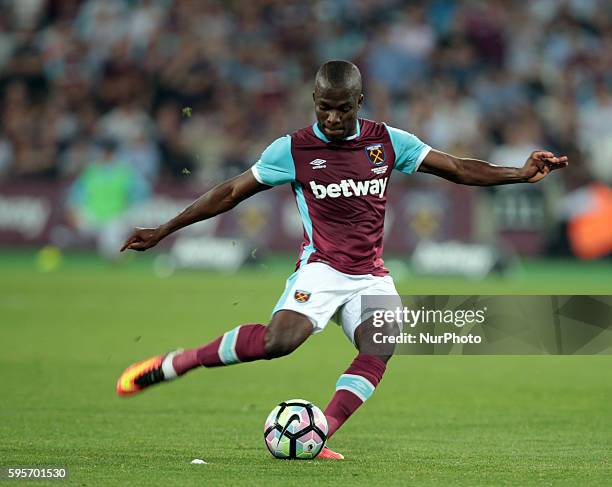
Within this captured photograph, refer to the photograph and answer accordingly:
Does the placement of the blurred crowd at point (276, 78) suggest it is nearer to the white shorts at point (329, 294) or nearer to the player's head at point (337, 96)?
the white shorts at point (329, 294)

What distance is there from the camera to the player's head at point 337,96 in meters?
7.44

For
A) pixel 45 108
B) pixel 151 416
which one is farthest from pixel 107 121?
pixel 151 416

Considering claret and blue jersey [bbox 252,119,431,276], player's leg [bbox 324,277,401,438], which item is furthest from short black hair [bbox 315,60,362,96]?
player's leg [bbox 324,277,401,438]

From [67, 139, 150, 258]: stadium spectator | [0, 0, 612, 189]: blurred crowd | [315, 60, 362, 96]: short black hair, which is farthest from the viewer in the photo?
[0, 0, 612, 189]: blurred crowd

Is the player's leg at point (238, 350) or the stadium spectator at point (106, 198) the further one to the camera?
the stadium spectator at point (106, 198)

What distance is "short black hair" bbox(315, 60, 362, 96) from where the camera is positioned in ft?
24.4

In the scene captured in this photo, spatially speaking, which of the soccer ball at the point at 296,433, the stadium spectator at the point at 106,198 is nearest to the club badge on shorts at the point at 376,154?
the soccer ball at the point at 296,433

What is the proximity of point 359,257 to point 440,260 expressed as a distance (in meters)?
14.3

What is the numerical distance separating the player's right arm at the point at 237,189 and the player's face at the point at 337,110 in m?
0.32

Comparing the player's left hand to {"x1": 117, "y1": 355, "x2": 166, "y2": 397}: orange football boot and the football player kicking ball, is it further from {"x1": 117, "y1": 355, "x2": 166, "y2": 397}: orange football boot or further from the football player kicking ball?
{"x1": 117, "y1": 355, "x2": 166, "y2": 397}: orange football boot

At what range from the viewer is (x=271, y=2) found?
88.1 ft

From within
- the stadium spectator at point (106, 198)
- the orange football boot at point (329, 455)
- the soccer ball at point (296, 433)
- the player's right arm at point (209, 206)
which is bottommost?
the orange football boot at point (329, 455)

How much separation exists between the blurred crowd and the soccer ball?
15.6 m

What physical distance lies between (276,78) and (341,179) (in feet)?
60.4
